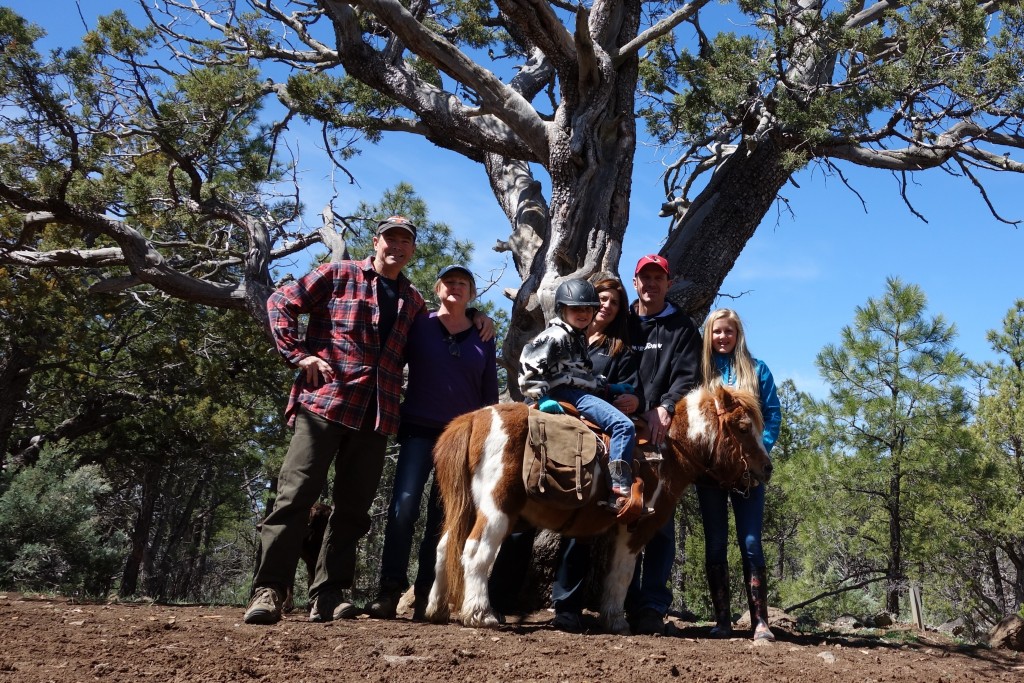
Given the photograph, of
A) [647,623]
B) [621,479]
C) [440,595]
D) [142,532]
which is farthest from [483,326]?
[142,532]

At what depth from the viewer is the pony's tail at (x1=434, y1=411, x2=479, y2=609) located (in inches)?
155

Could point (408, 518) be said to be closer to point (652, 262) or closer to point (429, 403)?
point (429, 403)

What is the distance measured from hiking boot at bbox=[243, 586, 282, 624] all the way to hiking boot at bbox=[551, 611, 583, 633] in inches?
60.7

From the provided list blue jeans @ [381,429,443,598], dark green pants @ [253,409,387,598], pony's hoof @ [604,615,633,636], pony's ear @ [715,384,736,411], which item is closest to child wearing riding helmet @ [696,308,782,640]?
pony's ear @ [715,384,736,411]

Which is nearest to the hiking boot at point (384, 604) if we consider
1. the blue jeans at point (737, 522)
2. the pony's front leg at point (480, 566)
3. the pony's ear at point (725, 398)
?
the pony's front leg at point (480, 566)

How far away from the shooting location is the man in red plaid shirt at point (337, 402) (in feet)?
13.3

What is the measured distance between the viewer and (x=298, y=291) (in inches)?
171

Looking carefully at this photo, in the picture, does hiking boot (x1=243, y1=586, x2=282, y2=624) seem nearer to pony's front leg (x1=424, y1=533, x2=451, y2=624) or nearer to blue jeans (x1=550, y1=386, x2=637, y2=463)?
pony's front leg (x1=424, y1=533, x2=451, y2=624)

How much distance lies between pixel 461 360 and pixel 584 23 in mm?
2907

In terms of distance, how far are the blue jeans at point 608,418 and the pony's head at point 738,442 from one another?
53 cm

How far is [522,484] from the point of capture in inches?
157

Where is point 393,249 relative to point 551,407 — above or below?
above

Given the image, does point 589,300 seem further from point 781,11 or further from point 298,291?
point 781,11

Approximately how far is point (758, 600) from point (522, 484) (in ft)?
→ 5.04
